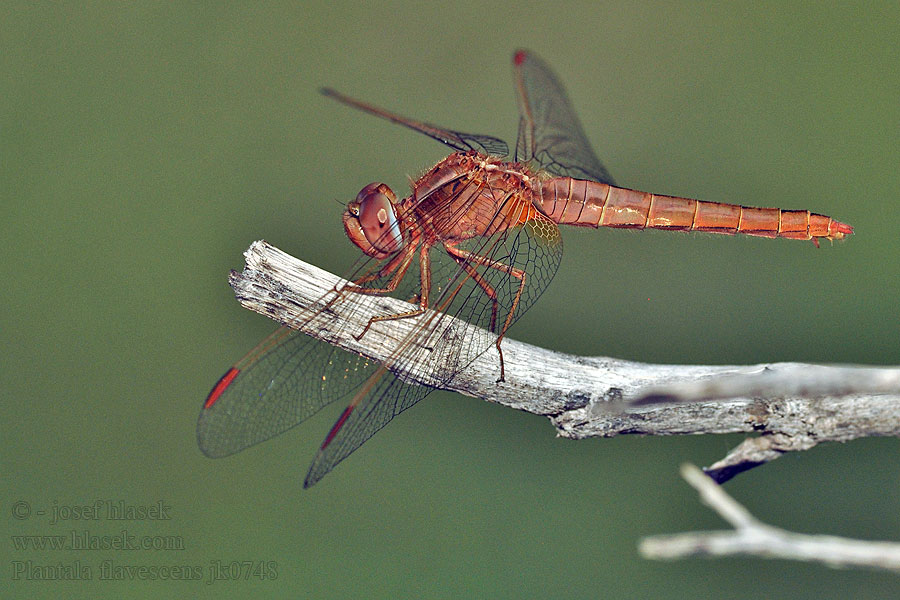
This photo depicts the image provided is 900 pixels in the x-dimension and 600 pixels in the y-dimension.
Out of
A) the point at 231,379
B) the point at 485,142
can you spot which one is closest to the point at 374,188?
the point at 485,142

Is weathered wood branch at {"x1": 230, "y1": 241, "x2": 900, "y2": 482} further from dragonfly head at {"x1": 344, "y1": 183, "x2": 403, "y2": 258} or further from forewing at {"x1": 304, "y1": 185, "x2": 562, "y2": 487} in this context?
dragonfly head at {"x1": 344, "y1": 183, "x2": 403, "y2": 258}

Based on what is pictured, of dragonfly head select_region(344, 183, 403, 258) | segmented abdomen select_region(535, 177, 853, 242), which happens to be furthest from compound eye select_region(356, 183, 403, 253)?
segmented abdomen select_region(535, 177, 853, 242)

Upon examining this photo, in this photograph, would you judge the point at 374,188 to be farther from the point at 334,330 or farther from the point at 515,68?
the point at 515,68

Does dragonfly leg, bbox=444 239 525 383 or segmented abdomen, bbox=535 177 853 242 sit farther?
segmented abdomen, bbox=535 177 853 242

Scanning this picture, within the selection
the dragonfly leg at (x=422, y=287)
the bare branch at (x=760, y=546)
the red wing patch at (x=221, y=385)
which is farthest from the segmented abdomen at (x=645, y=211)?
the bare branch at (x=760, y=546)

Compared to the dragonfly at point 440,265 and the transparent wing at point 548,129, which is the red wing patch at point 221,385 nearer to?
the dragonfly at point 440,265

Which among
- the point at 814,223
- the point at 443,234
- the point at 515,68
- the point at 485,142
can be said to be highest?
the point at 515,68

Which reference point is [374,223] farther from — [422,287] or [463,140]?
[463,140]

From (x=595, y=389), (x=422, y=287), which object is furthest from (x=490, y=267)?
(x=595, y=389)
